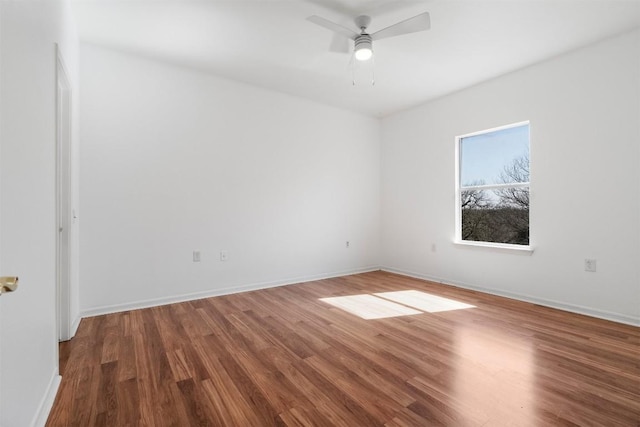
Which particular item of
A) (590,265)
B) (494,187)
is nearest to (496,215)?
(494,187)

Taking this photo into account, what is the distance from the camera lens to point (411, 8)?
2428mm

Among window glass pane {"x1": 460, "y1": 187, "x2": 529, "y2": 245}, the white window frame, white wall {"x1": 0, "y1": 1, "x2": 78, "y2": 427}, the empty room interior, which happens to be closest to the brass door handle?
the empty room interior

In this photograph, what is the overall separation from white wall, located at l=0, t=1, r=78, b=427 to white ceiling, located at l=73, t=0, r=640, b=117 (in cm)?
100

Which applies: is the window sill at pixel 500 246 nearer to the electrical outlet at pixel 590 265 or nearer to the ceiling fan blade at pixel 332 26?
the electrical outlet at pixel 590 265

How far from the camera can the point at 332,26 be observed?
2.37 m

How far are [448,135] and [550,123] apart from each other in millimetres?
1208

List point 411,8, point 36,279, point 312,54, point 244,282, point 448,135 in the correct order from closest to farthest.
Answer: point 36,279, point 411,8, point 312,54, point 244,282, point 448,135

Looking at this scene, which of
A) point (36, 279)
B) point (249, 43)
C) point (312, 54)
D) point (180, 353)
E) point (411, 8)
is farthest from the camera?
point (312, 54)

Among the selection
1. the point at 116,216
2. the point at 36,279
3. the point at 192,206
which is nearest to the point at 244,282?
the point at 192,206

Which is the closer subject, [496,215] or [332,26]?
[332,26]

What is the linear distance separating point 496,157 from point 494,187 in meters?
0.39

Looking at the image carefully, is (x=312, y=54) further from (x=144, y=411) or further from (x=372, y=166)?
(x=144, y=411)

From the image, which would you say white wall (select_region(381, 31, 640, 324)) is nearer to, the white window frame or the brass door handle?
the white window frame

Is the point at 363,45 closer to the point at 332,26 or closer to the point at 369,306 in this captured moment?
the point at 332,26
